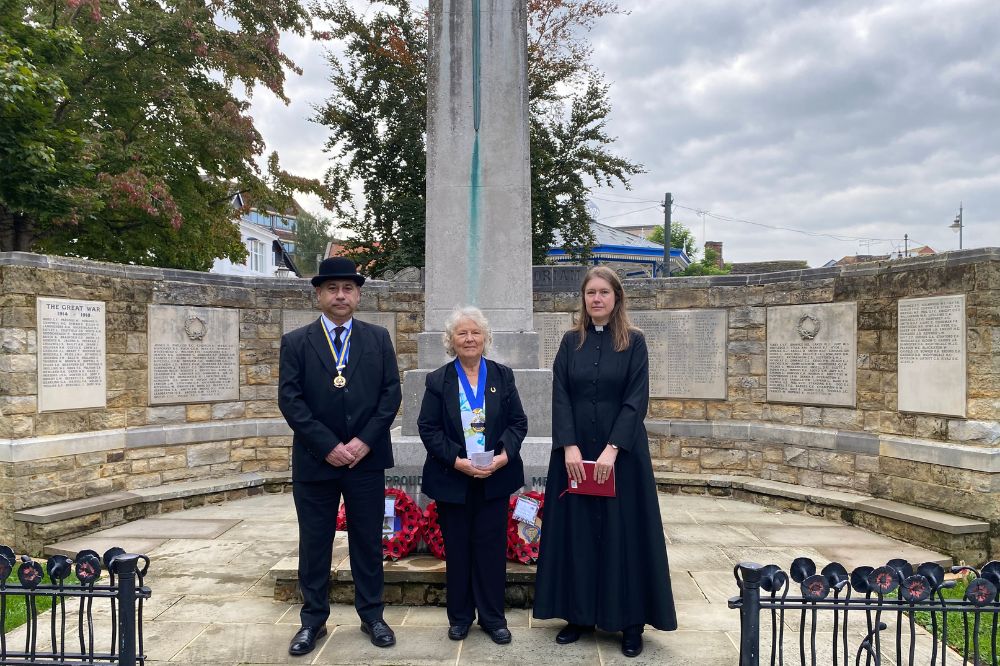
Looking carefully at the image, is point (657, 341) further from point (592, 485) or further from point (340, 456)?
point (340, 456)

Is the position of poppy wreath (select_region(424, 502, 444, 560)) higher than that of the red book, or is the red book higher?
the red book

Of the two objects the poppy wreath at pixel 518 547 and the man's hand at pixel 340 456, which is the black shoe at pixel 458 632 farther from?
the man's hand at pixel 340 456

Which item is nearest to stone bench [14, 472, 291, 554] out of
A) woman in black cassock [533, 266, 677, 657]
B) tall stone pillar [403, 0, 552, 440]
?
tall stone pillar [403, 0, 552, 440]

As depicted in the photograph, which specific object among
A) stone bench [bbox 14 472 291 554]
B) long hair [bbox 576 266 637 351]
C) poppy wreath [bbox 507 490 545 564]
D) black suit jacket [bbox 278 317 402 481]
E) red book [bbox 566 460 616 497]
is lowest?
stone bench [bbox 14 472 291 554]

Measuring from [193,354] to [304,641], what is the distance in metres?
4.69

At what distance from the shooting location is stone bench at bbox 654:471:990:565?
4.93 m

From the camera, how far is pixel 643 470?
3.14 m

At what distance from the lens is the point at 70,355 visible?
580 centimetres

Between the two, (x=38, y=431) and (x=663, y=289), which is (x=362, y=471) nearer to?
(x=38, y=431)

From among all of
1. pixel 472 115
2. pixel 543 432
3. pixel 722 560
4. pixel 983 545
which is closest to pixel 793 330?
pixel 983 545

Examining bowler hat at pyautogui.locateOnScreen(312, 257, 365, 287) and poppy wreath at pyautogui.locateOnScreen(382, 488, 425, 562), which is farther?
poppy wreath at pyautogui.locateOnScreen(382, 488, 425, 562)

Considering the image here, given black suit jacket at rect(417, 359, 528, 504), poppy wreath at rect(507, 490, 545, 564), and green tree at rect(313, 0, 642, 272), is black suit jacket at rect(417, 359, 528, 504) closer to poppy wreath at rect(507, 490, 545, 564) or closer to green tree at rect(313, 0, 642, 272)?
poppy wreath at rect(507, 490, 545, 564)

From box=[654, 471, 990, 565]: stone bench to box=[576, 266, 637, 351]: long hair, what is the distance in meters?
3.58

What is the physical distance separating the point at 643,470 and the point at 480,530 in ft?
2.84
